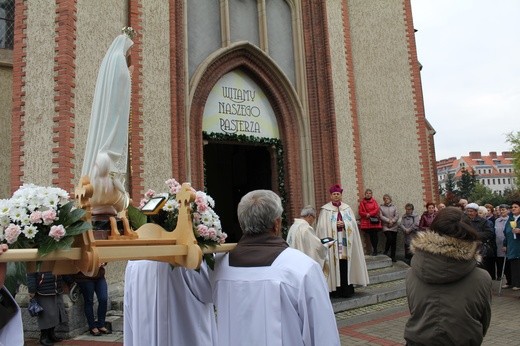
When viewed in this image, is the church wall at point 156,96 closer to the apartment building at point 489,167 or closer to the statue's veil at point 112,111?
the statue's veil at point 112,111

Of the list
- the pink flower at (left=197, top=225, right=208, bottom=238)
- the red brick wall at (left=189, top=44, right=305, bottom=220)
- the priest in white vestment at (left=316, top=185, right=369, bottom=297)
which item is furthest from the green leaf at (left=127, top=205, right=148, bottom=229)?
the red brick wall at (left=189, top=44, right=305, bottom=220)

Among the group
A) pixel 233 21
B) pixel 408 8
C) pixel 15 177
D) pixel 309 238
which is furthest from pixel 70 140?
pixel 408 8

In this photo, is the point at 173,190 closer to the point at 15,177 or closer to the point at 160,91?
the point at 15,177

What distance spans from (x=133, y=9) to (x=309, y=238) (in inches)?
216

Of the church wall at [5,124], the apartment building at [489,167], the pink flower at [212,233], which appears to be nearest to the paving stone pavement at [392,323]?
the pink flower at [212,233]

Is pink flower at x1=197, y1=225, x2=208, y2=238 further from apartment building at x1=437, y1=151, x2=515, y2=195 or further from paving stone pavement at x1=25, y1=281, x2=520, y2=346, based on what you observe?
apartment building at x1=437, y1=151, x2=515, y2=195

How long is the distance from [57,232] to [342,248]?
23.9 ft

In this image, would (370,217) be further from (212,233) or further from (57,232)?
(57,232)

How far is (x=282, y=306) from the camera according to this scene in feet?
8.45

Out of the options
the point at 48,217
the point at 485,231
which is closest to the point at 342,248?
the point at 485,231

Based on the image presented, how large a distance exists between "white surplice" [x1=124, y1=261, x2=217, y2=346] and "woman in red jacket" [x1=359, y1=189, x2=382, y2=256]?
29.1 feet

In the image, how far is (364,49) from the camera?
1332 cm

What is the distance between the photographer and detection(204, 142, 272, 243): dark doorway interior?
45.2ft

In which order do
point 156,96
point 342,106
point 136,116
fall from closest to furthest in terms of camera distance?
point 136,116 < point 156,96 < point 342,106
